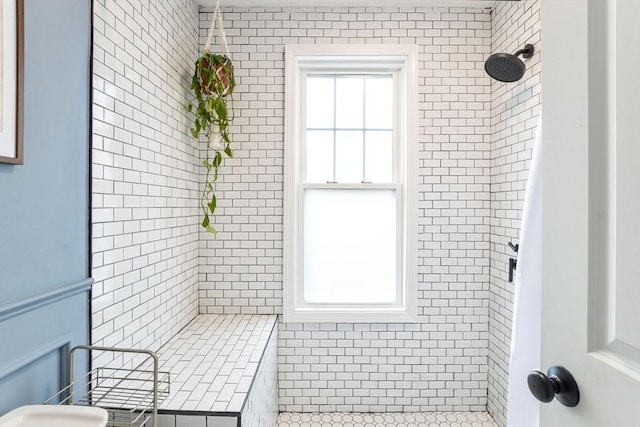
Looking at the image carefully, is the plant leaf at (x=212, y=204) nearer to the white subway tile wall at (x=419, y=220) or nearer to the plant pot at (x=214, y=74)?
the white subway tile wall at (x=419, y=220)

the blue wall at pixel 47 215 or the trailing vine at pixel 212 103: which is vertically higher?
the trailing vine at pixel 212 103

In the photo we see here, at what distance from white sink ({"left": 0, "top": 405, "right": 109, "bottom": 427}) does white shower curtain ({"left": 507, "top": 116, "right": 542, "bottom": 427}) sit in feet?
4.20

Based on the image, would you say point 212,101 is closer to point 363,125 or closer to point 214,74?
point 214,74

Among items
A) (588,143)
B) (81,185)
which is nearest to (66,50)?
(81,185)

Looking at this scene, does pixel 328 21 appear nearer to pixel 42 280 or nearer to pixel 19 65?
pixel 19 65

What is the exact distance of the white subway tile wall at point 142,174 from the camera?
1.30 m

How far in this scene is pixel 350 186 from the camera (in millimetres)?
2314

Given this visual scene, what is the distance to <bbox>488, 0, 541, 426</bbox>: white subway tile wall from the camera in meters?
1.83

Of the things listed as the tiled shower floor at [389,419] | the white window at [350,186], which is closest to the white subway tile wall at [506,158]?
the tiled shower floor at [389,419]

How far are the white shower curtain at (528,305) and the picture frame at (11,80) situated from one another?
1.52 metres

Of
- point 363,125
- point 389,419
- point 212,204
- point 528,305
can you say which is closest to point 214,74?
point 212,204

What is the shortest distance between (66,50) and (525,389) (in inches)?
73.8

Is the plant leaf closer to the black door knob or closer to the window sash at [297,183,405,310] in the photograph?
the window sash at [297,183,405,310]

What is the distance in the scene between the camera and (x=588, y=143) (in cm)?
65
